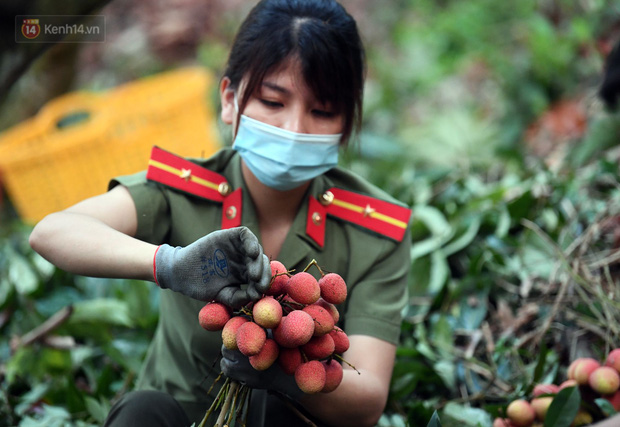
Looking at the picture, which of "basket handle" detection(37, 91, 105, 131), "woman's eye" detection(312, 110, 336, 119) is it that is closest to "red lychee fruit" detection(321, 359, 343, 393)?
"woman's eye" detection(312, 110, 336, 119)

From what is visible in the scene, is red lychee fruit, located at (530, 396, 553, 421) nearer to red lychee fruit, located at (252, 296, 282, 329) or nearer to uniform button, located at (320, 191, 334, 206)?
uniform button, located at (320, 191, 334, 206)

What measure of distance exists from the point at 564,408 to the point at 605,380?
0.42 feet

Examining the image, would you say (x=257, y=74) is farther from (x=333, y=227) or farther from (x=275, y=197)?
(x=333, y=227)

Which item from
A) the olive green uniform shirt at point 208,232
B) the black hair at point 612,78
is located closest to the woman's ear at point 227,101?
the olive green uniform shirt at point 208,232

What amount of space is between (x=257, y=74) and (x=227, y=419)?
2.41 feet

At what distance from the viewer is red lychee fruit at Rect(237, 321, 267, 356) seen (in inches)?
40.3

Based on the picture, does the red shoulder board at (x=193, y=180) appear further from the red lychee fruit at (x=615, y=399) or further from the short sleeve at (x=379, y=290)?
the red lychee fruit at (x=615, y=399)

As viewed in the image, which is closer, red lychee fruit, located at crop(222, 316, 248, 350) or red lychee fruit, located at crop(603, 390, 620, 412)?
red lychee fruit, located at crop(222, 316, 248, 350)

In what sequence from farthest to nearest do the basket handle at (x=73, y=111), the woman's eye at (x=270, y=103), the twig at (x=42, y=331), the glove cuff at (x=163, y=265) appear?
the basket handle at (x=73, y=111), the twig at (x=42, y=331), the woman's eye at (x=270, y=103), the glove cuff at (x=163, y=265)

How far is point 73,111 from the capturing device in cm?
361

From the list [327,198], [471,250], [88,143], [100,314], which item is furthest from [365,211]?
[88,143]

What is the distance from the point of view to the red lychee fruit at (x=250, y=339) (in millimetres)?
1022

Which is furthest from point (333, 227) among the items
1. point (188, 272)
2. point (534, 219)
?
point (534, 219)

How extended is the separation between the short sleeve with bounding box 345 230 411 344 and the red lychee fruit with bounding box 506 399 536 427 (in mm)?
324
